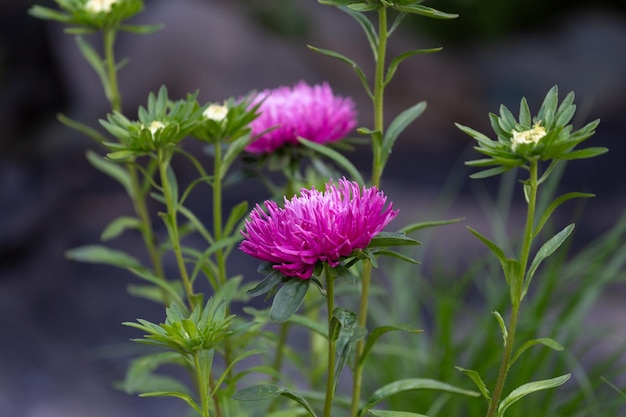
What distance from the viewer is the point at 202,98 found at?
3705 mm

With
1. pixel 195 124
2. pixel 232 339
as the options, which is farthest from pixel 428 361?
pixel 195 124

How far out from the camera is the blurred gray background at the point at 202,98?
283 cm

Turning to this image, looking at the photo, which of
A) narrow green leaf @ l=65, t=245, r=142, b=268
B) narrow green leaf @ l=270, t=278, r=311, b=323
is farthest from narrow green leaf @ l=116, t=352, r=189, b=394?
narrow green leaf @ l=270, t=278, r=311, b=323

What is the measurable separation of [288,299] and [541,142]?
0.76 ft

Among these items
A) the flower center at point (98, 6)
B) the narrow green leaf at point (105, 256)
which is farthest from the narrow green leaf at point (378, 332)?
the flower center at point (98, 6)

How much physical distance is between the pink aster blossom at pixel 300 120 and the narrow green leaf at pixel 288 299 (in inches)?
12.0

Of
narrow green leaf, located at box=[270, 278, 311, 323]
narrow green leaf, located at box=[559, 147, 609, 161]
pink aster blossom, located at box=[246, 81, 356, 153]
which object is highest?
narrow green leaf, located at box=[559, 147, 609, 161]

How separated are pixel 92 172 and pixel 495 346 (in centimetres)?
261

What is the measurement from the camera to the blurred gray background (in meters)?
2.83

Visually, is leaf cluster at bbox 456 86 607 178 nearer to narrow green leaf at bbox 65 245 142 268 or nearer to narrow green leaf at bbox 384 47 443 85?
narrow green leaf at bbox 384 47 443 85

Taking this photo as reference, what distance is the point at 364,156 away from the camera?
4352 millimetres

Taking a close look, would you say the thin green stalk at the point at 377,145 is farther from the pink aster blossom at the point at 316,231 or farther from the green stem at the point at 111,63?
the green stem at the point at 111,63

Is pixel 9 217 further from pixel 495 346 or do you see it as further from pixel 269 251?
pixel 269 251

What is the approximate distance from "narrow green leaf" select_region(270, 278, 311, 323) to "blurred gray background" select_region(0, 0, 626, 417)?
1532mm
